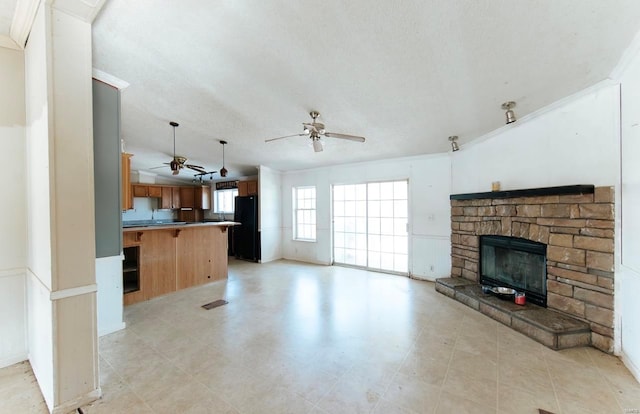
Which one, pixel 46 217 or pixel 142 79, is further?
pixel 142 79

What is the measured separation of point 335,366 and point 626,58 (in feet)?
11.0

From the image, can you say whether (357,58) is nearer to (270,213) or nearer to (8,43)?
(8,43)

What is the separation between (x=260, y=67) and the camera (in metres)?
2.28

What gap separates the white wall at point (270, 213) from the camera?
629 cm

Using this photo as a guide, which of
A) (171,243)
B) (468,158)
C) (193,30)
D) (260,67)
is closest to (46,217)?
(193,30)

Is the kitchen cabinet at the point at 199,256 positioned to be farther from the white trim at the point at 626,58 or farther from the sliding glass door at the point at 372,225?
the white trim at the point at 626,58

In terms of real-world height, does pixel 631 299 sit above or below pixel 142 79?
below

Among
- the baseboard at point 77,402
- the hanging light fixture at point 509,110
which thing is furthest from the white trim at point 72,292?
the hanging light fixture at point 509,110

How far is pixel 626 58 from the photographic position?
1895 millimetres

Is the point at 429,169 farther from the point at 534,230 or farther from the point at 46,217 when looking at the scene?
the point at 46,217

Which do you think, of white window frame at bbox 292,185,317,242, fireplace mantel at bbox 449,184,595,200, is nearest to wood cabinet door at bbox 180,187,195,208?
white window frame at bbox 292,185,317,242

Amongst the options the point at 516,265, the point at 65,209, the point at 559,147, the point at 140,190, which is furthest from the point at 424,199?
the point at 140,190

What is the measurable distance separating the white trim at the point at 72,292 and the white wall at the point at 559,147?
171 inches

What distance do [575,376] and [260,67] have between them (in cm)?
370
